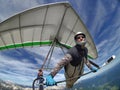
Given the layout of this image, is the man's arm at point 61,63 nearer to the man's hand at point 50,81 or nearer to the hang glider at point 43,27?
the man's hand at point 50,81

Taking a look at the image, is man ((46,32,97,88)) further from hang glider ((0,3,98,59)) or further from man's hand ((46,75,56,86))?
hang glider ((0,3,98,59))

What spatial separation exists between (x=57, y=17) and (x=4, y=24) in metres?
3.60

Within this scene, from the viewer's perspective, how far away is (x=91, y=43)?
16.4 m

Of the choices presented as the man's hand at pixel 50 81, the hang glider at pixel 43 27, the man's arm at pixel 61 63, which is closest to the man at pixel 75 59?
the man's arm at pixel 61 63

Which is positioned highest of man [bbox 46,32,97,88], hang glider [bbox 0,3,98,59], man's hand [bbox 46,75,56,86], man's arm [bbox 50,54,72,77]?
hang glider [bbox 0,3,98,59]

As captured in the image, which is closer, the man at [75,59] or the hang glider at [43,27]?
the man at [75,59]

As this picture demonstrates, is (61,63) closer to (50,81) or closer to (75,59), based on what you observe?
(75,59)

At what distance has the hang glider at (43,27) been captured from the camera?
530 inches

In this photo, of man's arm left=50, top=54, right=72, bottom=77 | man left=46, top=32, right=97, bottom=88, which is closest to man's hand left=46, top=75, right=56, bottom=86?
man left=46, top=32, right=97, bottom=88

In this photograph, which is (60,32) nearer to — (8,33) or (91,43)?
(91,43)

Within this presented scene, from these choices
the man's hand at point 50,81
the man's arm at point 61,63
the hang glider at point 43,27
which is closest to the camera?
the man's hand at point 50,81

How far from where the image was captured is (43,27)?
1591cm

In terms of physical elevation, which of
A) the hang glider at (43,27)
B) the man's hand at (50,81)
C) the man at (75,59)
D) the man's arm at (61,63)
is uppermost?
the hang glider at (43,27)

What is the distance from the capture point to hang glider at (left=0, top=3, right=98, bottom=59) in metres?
13.5
